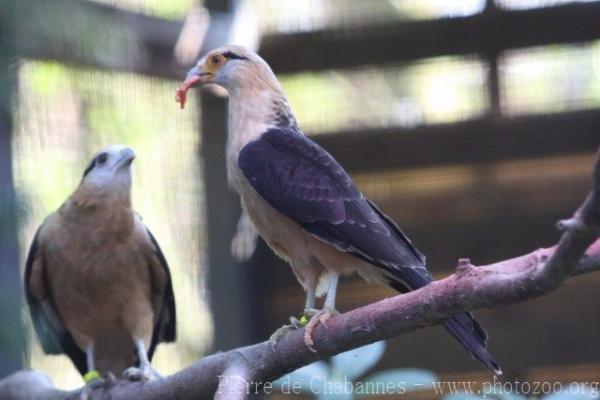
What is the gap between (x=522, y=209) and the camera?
150 inches

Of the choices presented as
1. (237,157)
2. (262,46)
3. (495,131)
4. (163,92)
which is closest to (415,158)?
(495,131)

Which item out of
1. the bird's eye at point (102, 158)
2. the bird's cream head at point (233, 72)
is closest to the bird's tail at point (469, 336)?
the bird's cream head at point (233, 72)

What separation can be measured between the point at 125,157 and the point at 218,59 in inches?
20.4

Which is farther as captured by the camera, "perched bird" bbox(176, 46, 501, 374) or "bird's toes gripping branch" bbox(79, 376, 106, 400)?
"bird's toes gripping branch" bbox(79, 376, 106, 400)

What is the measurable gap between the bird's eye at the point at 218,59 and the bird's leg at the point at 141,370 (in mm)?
915

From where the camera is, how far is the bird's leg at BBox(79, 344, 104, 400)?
2.99 m

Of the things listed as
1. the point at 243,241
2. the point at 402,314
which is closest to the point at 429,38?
the point at 243,241

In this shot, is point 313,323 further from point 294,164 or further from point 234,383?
point 294,164

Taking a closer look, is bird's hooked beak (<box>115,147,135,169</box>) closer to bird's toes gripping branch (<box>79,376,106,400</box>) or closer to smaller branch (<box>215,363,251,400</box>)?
bird's toes gripping branch (<box>79,376,106,400</box>)

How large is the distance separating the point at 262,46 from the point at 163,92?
1.35 feet

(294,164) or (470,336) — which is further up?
(294,164)

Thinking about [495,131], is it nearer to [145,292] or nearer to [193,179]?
[193,179]

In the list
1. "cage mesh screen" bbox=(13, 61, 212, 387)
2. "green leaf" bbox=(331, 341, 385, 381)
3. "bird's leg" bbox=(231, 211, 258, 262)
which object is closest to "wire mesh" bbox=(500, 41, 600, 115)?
"bird's leg" bbox=(231, 211, 258, 262)

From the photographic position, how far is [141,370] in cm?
310
